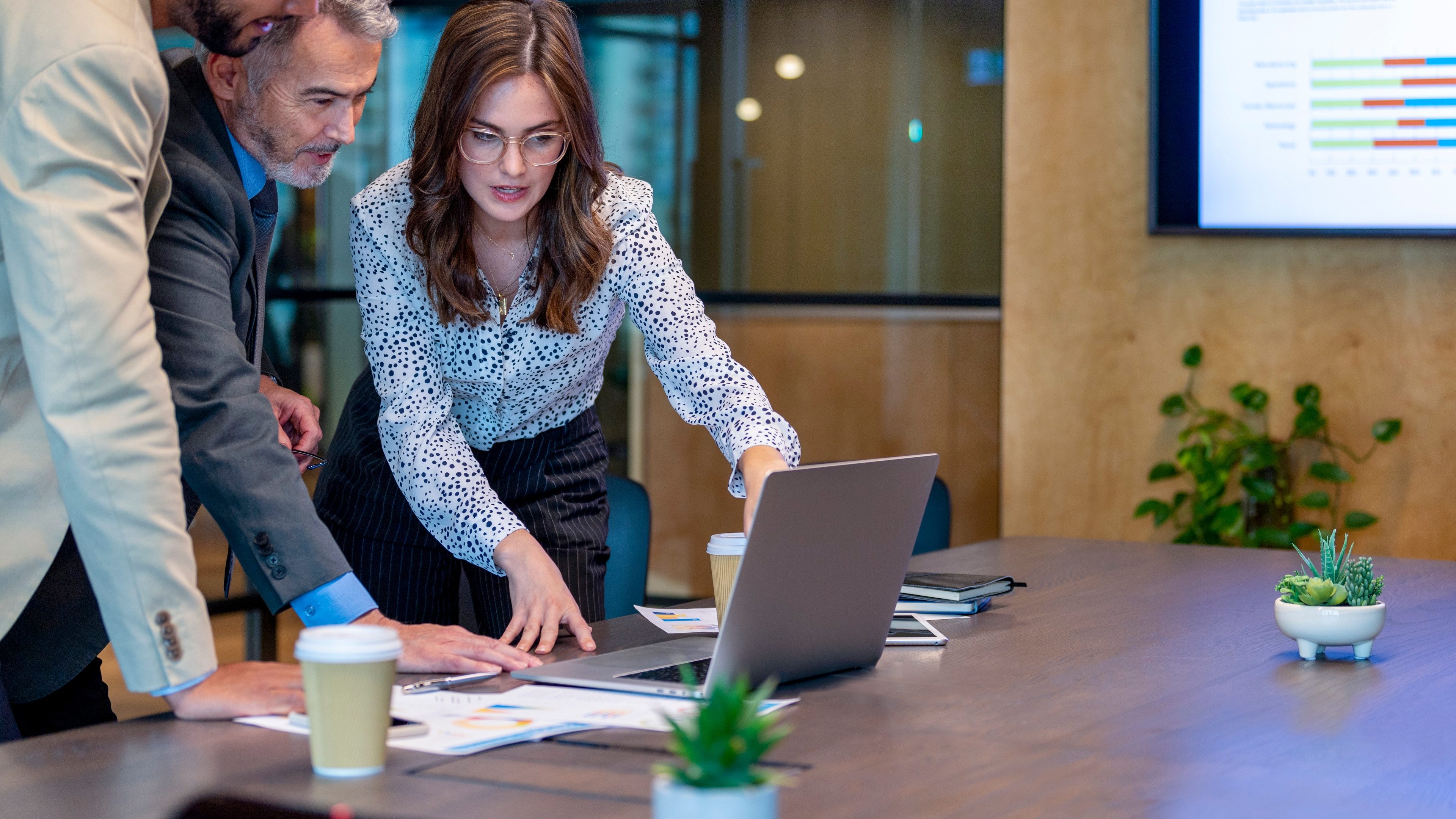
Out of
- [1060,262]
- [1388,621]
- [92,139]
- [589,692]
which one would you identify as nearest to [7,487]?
[92,139]

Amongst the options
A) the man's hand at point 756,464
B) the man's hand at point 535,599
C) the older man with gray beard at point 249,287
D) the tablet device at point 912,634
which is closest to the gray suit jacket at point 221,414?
the older man with gray beard at point 249,287

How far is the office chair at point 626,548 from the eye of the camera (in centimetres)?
252

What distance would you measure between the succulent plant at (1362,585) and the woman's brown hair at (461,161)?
102cm

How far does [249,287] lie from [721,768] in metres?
1.10

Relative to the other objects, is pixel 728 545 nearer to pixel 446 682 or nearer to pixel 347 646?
pixel 446 682

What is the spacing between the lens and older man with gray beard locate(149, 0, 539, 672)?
1.48 m

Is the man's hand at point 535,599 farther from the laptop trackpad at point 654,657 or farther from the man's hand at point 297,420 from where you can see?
the man's hand at point 297,420

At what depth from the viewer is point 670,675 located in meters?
1.46

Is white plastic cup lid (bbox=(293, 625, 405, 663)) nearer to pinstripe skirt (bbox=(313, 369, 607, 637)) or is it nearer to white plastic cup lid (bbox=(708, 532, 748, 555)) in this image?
white plastic cup lid (bbox=(708, 532, 748, 555))

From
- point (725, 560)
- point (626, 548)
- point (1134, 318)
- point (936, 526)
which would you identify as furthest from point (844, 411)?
point (725, 560)

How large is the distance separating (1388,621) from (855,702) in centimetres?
86

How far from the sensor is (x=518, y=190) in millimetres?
1944

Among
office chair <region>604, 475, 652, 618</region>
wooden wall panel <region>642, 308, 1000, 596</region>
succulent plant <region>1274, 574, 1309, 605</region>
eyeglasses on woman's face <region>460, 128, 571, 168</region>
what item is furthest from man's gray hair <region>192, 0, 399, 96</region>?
wooden wall panel <region>642, 308, 1000, 596</region>

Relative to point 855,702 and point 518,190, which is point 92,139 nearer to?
point 518,190
